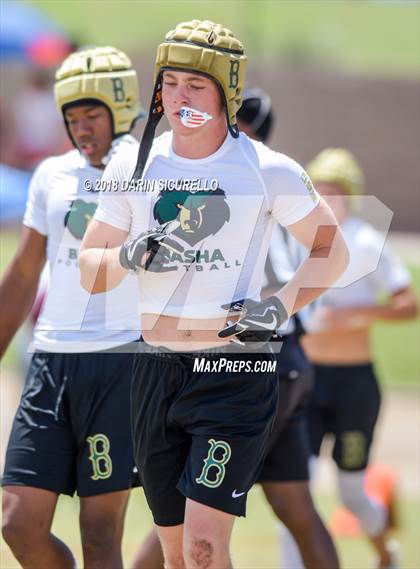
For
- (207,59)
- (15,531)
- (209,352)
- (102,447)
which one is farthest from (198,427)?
(207,59)

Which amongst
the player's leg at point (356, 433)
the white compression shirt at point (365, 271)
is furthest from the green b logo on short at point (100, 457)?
the player's leg at point (356, 433)

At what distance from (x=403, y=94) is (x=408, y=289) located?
17510 millimetres

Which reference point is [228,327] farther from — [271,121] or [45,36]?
[45,36]

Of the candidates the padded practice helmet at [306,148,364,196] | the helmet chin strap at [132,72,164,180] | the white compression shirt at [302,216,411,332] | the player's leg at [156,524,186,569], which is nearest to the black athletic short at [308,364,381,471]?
the white compression shirt at [302,216,411,332]

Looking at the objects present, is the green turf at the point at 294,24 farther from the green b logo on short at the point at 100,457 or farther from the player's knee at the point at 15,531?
the player's knee at the point at 15,531

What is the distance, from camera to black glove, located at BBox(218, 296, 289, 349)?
160 inches

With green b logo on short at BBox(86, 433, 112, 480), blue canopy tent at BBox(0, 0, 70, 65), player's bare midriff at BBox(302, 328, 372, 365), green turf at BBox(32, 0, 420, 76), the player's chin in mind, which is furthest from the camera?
green turf at BBox(32, 0, 420, 76)

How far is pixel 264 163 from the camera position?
4.25 metres

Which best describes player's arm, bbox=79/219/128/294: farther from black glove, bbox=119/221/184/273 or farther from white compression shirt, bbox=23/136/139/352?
white compression shirt, bbox=23/136/139/352

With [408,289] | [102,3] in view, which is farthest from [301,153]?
[408,289]

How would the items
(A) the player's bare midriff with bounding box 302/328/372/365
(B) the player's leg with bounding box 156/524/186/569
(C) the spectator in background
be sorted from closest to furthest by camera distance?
1. (B) the player's leg with bounding box 156/524/186/569
2. (A) the player's bare midriff with bounding box 302/328/372/365
3. (C) the spectator in background

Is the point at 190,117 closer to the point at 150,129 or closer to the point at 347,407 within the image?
the point at 150,129

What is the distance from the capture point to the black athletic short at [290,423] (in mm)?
5602

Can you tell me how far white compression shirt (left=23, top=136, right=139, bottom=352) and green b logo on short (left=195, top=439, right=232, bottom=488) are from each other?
2.88 ft
